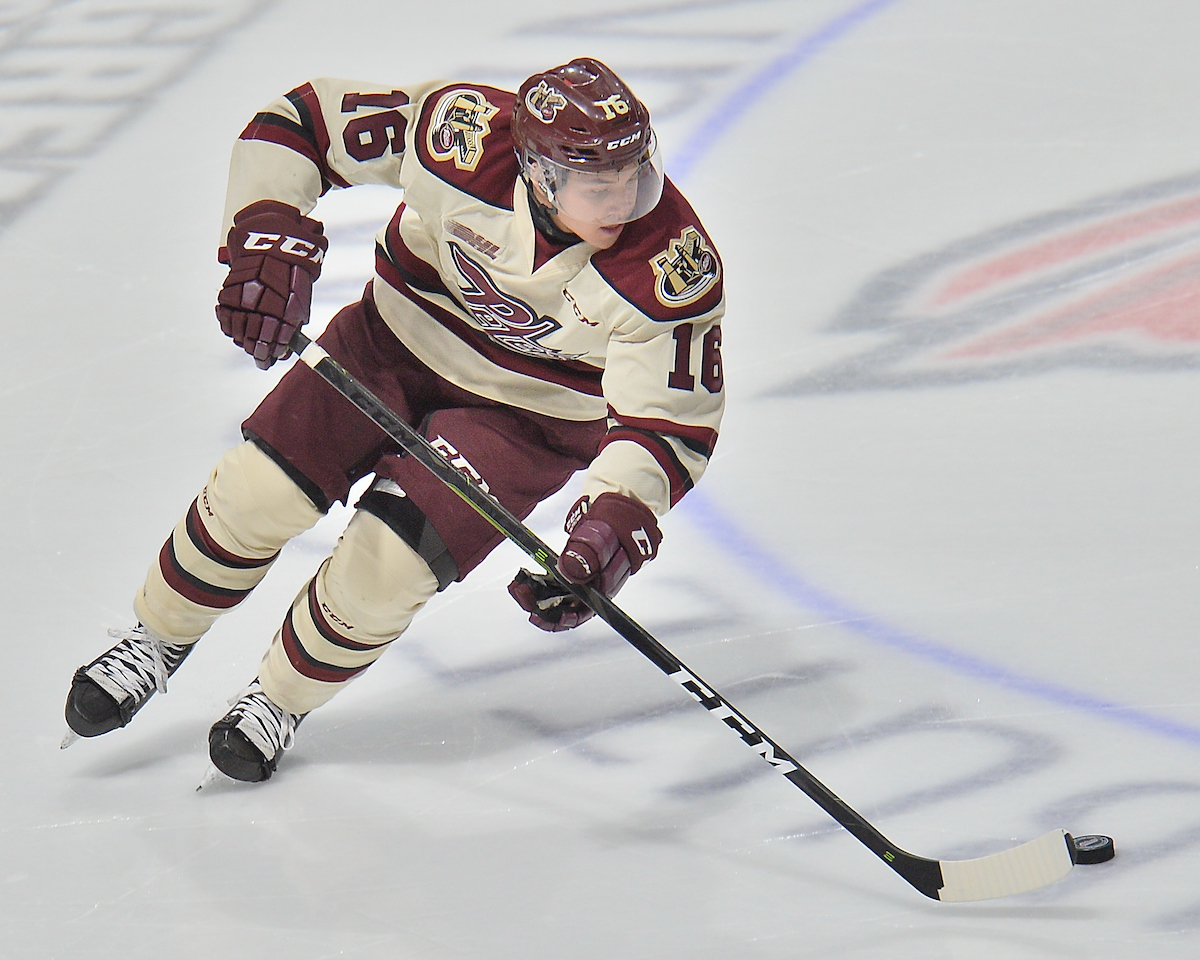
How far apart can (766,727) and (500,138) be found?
3.67 ft

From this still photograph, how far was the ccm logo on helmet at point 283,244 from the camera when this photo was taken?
96.0 inches

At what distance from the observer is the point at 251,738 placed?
2602 millimetres

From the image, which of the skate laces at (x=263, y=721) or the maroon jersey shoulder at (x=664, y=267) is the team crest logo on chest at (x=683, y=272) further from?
the skate laces at (x=263, y=721)

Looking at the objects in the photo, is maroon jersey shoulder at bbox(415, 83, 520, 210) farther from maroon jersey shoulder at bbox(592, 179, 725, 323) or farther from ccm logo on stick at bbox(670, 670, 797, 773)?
ccm logo on stick at bbox(670, 670, 797, 773)

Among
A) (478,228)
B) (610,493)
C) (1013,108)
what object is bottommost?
(1013,108)

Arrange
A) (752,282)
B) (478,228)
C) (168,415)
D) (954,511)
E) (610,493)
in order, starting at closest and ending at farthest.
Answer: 1. (610,493)
2. (478,228)
3. (954,511)
4. (168,415)
5. (752,282)

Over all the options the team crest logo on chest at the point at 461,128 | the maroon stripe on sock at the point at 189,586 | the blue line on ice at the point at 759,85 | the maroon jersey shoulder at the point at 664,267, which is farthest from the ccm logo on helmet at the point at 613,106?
the blue line on ice at the point at 759,85

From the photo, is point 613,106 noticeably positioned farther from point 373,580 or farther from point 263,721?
point 263,721

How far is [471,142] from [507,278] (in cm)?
23

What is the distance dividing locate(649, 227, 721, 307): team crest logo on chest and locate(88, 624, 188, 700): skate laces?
44.7 inches

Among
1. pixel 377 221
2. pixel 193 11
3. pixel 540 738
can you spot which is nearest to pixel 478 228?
pixel 540 738

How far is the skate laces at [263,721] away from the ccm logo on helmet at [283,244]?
2.49 feet

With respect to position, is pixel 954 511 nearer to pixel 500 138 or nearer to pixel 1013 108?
pixel 500 138

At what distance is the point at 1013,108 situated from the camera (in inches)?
181
